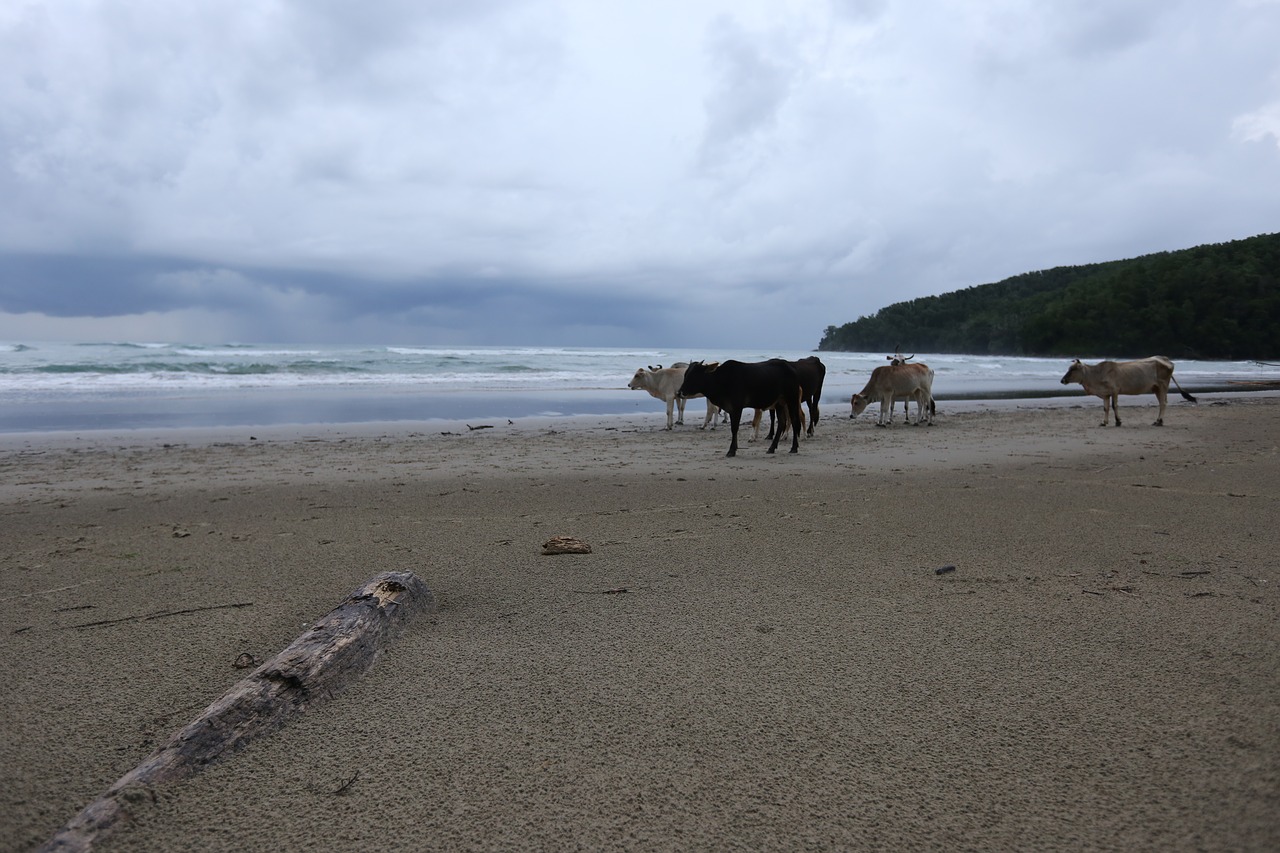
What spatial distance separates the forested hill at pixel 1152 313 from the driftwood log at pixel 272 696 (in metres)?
70.9

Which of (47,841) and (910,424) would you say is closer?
(47,841)

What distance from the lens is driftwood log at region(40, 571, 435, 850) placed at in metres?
2.00

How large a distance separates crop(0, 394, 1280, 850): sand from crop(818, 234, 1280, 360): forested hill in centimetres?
6777

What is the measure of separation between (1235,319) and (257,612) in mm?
76333

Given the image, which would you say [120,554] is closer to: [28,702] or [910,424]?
[28,702]

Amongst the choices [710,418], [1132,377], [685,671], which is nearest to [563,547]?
[685,671]

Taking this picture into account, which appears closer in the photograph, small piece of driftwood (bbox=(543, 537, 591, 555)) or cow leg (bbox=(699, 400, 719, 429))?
small piece of driftwood (bbox=(543, 537, 591, 555))

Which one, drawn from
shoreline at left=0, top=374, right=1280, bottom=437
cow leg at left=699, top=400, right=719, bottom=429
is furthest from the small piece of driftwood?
shoreline at left=0, top=374, right=1280, bottom=437

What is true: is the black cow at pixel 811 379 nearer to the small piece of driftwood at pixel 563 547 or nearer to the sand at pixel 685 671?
the sand at pixel 685 671

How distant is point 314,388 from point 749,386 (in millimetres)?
18537

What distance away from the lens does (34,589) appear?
4.27 m

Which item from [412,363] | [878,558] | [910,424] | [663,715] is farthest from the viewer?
[412,363]

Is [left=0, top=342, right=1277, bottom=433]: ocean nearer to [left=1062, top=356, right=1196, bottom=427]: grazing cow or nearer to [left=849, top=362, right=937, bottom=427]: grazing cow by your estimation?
[left=849, top=362, right=937, bottom=427]: grazing cow

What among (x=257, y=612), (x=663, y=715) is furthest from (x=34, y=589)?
(x=663, y=715)
